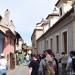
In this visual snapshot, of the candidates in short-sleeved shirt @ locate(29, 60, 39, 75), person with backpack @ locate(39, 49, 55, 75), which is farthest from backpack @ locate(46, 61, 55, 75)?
short-sleeved shirt @ locate(29, 60, 39, 75)

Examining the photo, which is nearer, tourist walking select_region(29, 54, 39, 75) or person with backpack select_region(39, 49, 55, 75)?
person with backpack select_region(39, 49, 55, 75)

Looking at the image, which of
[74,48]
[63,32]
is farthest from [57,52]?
[74,48]

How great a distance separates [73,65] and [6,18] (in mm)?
36629

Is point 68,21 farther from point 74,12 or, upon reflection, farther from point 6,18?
point 6,18

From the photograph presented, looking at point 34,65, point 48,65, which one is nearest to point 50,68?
point 48,65

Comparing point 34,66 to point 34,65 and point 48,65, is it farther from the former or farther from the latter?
point 48,65

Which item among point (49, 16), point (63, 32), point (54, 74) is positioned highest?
point (49, 16)

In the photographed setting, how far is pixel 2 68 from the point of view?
599 inches

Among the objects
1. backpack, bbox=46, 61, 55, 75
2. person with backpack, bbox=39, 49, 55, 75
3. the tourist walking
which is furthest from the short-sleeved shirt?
backpack, bbox=46, 61, 55, 75

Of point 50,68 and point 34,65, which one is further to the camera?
point 34,65

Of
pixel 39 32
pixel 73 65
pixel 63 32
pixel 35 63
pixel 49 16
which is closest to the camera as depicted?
pixel 73 65

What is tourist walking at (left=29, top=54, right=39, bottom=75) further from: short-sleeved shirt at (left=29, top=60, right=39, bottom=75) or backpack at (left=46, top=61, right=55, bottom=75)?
backpack at (left=46, top=61, right=55, bottom=75)

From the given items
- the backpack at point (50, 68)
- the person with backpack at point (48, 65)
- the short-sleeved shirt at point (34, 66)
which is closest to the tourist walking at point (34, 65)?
the short-sleeved shirt at point (34, 66)

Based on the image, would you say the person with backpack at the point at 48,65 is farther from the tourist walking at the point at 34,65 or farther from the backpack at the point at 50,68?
the tourist walking at the point at 34,65
